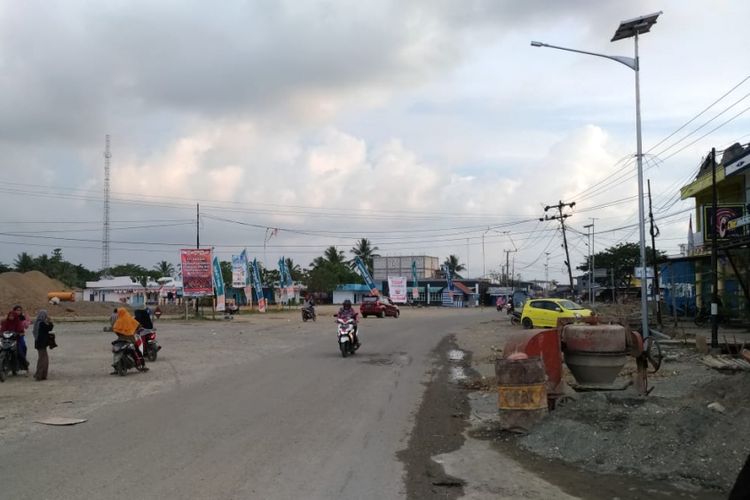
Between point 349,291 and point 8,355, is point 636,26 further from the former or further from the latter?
point 349,291

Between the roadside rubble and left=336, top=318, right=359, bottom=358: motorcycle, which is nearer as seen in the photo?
the roadside rubble

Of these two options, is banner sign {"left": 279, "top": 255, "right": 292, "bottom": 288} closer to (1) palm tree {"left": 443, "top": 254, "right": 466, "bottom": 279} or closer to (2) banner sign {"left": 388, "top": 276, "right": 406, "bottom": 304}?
(2) banner sign {"left": 388, "top": 276, "right": 406, "bottom": 304}

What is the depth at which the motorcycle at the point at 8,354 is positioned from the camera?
13.7 meters

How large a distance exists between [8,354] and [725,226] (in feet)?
73.4

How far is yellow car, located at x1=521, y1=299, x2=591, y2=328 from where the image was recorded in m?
30.3

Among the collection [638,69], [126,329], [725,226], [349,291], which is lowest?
[349,291]

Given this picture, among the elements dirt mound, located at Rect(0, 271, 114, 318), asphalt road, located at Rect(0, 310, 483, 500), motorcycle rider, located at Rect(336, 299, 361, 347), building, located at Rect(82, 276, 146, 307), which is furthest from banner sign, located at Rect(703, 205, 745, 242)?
building, located at Rect(82, 276, 146, 307)

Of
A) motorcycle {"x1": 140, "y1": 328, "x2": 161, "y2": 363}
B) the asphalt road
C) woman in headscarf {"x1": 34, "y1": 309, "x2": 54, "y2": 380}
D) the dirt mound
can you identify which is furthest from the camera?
the dirt mound

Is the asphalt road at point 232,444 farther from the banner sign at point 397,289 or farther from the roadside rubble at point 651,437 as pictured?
the banner sign at point 397,289

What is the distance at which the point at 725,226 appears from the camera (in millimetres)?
22266

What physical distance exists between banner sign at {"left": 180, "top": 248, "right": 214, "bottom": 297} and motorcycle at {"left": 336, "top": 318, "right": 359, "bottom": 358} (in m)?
28.2

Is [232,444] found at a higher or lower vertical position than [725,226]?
lower

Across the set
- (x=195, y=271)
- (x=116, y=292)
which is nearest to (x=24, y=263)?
(x=116, y=292)

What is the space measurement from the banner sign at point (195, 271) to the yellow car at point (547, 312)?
23342 millimetres
